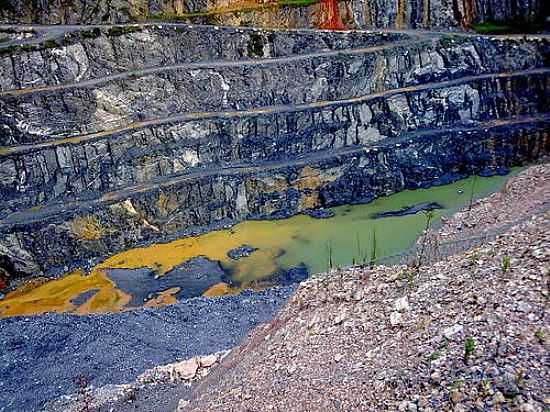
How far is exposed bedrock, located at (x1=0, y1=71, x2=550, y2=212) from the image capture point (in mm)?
22250

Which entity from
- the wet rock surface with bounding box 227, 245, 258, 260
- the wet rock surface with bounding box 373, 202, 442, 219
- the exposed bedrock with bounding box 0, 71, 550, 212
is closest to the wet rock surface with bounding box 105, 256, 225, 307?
the wet rock surface with bounding box 227, 245, 258, 260

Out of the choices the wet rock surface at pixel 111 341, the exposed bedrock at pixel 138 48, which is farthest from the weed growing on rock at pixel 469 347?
the exposed bedrock at pixel 138 48

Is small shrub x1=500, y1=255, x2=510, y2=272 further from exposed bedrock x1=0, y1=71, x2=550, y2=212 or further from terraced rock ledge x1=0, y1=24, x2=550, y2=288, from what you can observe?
exposed bedrock x1=0, y1=71, x2=550, y2=212

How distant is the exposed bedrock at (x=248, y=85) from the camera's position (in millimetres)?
22797

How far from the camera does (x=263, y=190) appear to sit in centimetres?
2473

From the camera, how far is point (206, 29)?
26312 mm

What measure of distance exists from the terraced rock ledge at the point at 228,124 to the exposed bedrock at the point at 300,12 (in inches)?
60.3

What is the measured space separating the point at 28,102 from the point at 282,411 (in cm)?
1930

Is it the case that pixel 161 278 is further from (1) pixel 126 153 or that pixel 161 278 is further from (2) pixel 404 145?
(2) pixel 404 145

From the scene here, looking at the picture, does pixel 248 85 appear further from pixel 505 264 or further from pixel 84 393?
pixel 505 264

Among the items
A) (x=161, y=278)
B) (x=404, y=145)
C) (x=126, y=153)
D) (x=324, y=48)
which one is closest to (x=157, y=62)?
(x=126, y=153)

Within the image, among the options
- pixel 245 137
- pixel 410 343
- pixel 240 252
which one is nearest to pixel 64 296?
pixel 240 252

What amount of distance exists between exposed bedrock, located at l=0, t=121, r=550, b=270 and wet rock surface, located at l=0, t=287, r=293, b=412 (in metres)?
4.69

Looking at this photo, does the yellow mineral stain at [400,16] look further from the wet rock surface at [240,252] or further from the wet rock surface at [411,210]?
the wet rock surface at [240,252]
